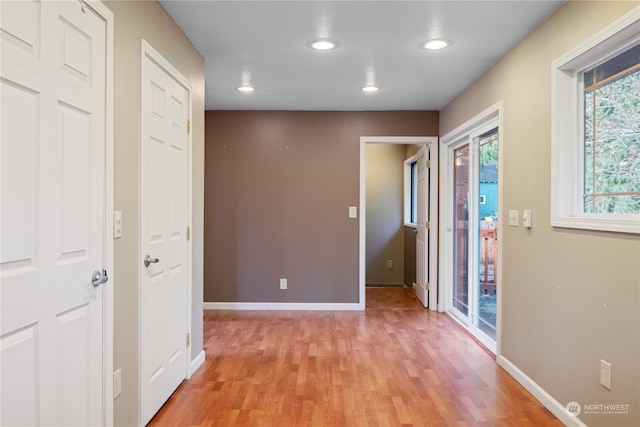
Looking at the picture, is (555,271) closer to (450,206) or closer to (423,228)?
(450,206)

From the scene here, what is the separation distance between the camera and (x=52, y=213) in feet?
4.65

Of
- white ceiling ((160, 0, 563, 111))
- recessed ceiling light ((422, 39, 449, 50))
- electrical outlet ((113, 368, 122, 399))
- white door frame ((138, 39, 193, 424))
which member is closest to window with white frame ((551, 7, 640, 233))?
white ceiling ((160, 0, 563, 111))

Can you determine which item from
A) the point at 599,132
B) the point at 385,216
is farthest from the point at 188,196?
the point at 385,216

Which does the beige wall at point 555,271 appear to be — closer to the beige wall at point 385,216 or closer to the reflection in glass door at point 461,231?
the reflection in glass door at point 461,231

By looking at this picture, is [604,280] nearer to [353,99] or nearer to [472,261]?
[472,261]

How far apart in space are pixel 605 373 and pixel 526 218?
1024 mm

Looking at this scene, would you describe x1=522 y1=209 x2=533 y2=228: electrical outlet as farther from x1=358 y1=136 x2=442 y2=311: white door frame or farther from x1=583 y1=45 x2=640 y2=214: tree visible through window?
x1=358 y1=136 x2=442 y2=311: white door frame

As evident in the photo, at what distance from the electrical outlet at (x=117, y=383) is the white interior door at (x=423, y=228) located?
12.2 ft

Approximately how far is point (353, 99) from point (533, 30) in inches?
77.7

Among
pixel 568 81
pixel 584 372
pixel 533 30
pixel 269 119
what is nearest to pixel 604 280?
pixel 584 372

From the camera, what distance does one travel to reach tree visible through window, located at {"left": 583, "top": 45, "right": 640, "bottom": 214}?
1.90 m

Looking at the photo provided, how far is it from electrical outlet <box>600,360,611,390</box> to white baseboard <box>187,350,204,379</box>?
7.84 ft

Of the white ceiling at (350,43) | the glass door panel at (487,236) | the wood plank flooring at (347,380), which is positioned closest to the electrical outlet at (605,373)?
the wood plank flooring at (347,380)

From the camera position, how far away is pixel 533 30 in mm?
2574
